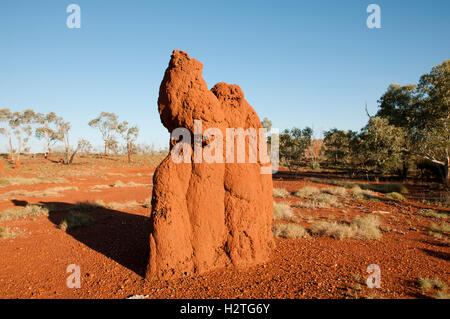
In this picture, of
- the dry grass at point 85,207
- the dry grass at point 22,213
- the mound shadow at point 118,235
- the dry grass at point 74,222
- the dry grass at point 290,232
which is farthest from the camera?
the dry grass at point 85,207

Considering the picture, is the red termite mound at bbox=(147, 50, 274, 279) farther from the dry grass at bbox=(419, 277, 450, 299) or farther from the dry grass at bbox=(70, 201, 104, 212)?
the dry grass at bbox=(70, 201, 104, 212)

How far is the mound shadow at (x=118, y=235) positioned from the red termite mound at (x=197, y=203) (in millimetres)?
1047

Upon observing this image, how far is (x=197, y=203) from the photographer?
192 inches

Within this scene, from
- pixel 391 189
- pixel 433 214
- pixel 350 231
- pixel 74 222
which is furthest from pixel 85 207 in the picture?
pixel 391 189

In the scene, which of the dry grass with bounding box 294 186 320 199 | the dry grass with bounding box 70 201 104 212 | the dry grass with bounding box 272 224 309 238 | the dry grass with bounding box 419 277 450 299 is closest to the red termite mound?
the dry grass with bounding box 272 224 309 238

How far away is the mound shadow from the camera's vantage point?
5784 mm

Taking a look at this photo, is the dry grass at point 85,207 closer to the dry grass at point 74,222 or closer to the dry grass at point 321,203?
the dry grass at point 74,222

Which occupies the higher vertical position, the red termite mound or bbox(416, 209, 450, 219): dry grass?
the red termite mound

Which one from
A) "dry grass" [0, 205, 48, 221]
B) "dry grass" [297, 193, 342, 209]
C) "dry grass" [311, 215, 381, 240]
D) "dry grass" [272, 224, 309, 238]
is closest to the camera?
"dry grass" [311, 215, 381, 240]

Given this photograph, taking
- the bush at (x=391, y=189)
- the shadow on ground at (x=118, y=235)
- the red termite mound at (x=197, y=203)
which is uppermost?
the red termite mound at (x=197, y=203)

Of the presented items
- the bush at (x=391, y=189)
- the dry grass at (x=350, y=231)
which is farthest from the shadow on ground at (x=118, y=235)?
the bush at (x=391, y=189)

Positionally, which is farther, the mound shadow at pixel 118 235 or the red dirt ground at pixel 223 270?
the mound shadow at pixel 118 235

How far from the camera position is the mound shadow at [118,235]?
5784mm

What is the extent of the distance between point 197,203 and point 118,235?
4203 millimetres
